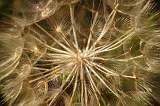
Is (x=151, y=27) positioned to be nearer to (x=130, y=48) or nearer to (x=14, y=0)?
(x=130, y=48)

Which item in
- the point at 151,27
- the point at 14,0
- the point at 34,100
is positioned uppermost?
the point at 14,0

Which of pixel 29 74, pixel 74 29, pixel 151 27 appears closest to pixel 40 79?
pixel 29 74

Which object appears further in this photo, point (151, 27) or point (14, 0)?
point (14, 0)

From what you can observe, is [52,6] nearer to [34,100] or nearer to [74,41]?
[74,41]

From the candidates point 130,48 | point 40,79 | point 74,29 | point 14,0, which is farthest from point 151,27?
point 14,0

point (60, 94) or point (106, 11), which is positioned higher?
point (106, 11)

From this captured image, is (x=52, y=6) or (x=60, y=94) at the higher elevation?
(x=52, y=6)
